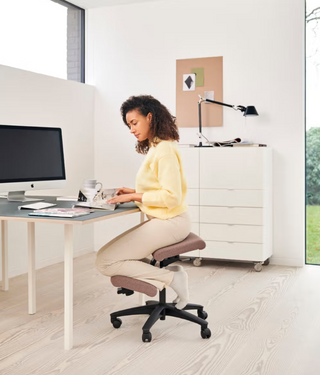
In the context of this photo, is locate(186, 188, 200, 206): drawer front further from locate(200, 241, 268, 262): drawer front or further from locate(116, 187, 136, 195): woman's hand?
locate(116, 187, 136, 195): woman's hand

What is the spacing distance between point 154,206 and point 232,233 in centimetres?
187

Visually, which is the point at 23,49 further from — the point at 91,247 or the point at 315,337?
the point at 315,337

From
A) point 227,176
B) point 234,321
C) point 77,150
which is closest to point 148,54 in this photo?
Answer: point 77,150

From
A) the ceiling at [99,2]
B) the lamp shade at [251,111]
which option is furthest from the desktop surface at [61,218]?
the ceiling at [99,2]

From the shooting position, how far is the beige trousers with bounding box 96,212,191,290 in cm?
272

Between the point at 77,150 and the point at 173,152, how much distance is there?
2.44 meters

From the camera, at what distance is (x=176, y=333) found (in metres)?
2.88

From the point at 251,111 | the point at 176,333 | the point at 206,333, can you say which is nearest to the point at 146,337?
the point at 176,333

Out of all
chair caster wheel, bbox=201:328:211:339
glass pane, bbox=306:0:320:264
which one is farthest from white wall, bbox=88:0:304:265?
chair caster wheel, bbox=201:328:211:339

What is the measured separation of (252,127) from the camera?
4.79 metres

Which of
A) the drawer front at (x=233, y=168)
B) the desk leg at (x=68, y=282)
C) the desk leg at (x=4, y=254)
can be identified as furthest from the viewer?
the drawer front at (x=233, y=168)

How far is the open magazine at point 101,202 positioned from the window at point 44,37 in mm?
1892

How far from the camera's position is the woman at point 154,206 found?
2.73 metres

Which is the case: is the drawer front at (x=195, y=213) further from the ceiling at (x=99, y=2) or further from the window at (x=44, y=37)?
the ceiling at (x=99, y=2)
